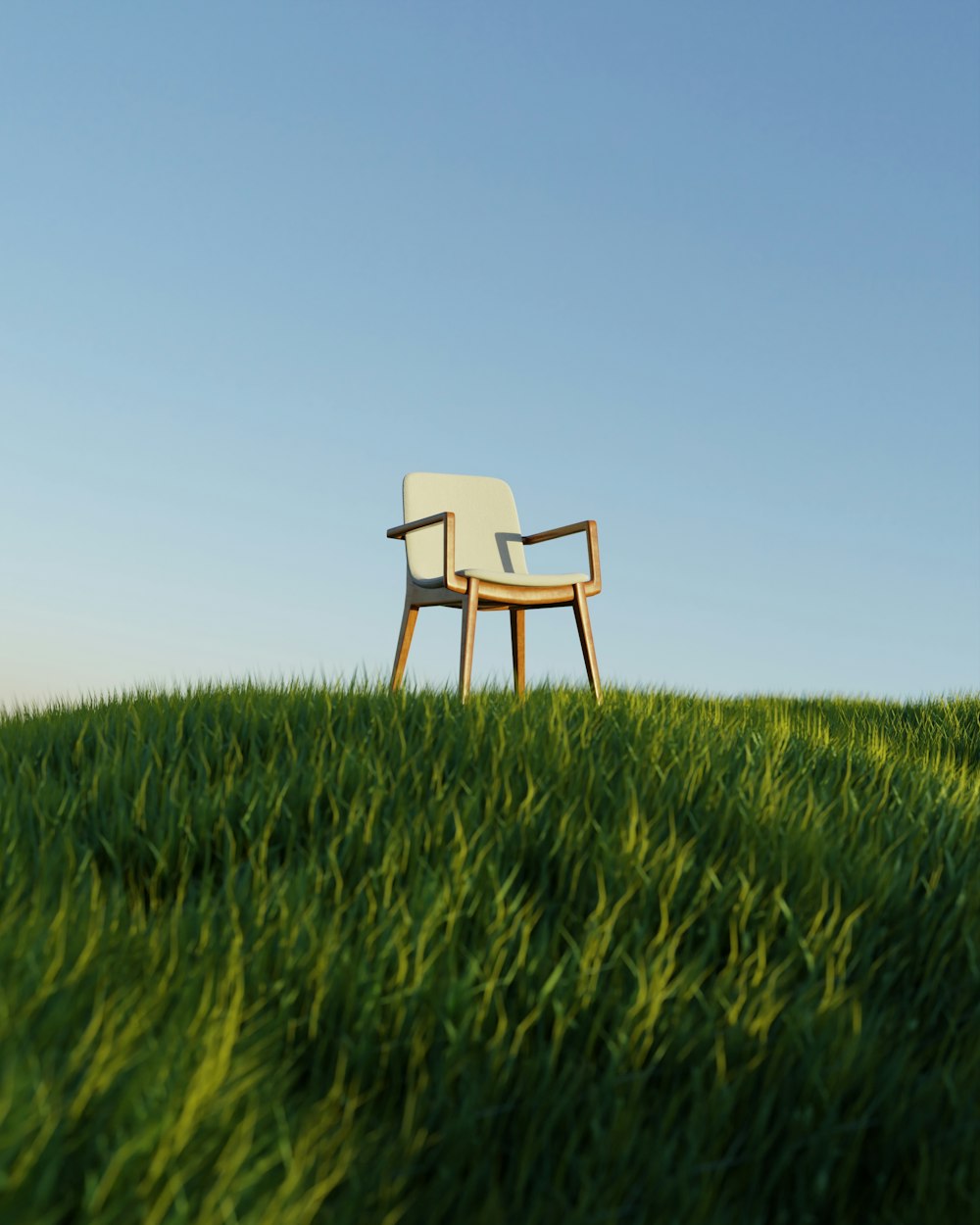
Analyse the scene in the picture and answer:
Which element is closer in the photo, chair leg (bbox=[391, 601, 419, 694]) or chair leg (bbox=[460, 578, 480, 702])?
chair leg (bbox=[460, 578, 480, 702])

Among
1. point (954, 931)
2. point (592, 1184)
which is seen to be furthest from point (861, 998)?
point (592, 1184)

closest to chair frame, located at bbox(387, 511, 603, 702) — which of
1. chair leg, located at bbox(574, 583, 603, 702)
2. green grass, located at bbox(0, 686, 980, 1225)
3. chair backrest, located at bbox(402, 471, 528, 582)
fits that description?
chair leg, located at bbox(574, 583, 603, 702)

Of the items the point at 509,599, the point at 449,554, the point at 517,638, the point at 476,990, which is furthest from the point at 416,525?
the point at 476,990

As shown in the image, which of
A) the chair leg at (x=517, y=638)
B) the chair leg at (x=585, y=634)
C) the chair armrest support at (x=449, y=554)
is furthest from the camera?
the chair leg at (x=517, y=638)

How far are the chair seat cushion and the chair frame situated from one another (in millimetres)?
18

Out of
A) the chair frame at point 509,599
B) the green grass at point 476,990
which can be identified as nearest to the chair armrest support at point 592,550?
the chair frame at point 509,599

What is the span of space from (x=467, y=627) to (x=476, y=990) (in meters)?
2.77

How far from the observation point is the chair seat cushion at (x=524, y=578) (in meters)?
4.48

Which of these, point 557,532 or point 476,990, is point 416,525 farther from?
point 476,990

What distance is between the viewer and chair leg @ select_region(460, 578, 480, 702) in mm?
4281

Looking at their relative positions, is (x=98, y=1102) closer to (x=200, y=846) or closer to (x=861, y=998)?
(x=200, y=846)

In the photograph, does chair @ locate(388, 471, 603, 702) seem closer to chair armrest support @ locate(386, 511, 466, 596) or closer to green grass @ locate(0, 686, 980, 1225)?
chair armrest support @ locate(386, 511, 466, 596)

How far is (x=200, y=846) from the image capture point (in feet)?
7.26

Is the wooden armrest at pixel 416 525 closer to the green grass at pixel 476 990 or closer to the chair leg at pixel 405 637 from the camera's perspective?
the chair leg at pixel 405 637
